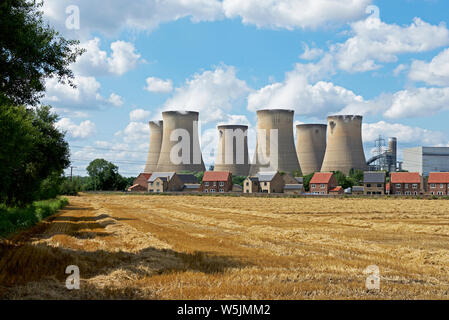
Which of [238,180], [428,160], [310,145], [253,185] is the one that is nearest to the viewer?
[253,185]

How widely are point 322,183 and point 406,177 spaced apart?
1584cm

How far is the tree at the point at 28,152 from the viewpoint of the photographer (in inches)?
460

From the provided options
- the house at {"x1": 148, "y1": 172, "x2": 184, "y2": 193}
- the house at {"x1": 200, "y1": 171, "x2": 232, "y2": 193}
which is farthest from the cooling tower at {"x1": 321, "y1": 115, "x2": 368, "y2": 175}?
the house at {"x1": 148, "y1": 172, "x2": 184, "y2": 193}

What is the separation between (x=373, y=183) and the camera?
92.7 m

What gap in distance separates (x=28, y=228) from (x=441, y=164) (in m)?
135

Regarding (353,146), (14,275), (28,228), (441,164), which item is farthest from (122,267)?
(441,164)

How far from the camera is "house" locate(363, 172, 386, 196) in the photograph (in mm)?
92287

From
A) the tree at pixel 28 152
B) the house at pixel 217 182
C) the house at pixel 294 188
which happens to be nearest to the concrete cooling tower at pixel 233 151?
the house at pixel 217 182

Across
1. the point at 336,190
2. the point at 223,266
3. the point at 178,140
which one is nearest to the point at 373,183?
the point at 336,190

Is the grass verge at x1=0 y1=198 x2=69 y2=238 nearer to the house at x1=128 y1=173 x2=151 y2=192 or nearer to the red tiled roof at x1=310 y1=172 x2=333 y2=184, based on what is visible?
the red tiled roof at x1=310 y1=172 x2=333 y2=184

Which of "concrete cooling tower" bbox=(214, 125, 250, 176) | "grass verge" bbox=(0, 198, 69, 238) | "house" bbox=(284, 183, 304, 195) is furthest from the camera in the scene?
"concrete cooling tower" bbox=(214, 125, 250, 176)

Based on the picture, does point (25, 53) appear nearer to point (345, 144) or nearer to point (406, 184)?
point (345, 144)

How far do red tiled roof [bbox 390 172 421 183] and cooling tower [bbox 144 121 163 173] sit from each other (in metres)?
47.8

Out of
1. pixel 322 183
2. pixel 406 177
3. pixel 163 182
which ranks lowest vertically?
pixel 163 182
